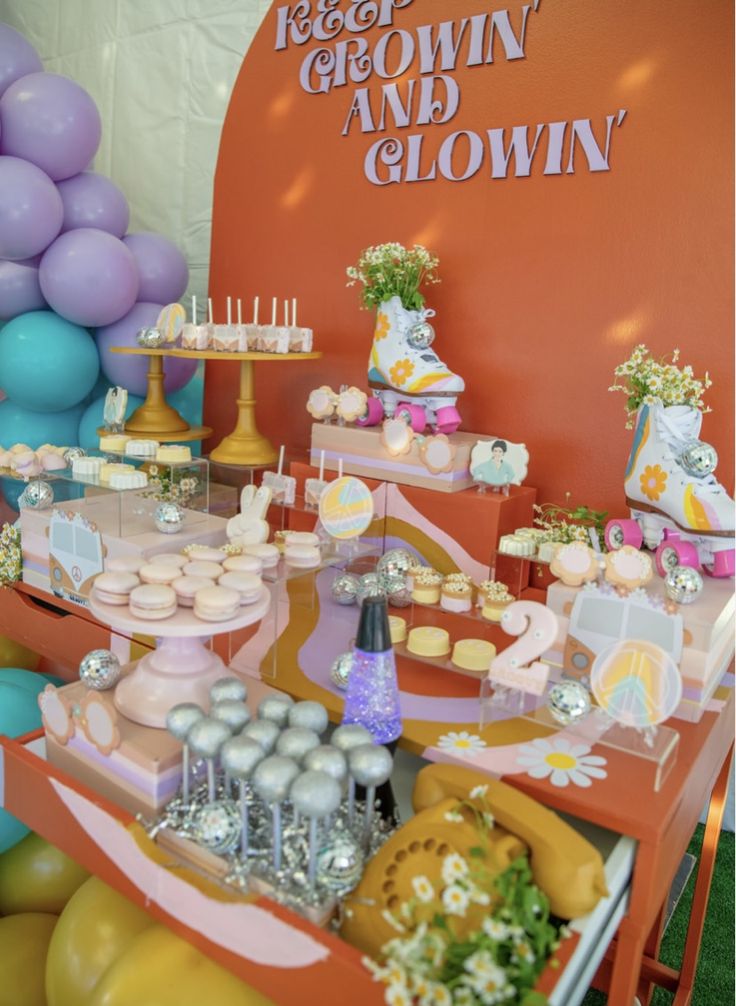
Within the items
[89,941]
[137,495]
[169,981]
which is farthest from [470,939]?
[137,495]

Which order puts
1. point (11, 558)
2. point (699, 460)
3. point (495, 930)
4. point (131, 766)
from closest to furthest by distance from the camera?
point (495, 930), point (131, 766), point (699, 460), point (11, 558)

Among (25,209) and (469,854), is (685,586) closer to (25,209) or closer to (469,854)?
(469,854)

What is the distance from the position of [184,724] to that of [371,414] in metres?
1.15

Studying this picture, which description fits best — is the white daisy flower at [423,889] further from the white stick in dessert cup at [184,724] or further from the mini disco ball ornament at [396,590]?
the mini disco ball ornament at [396,590]

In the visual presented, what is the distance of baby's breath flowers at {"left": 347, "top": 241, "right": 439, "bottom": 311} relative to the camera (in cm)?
208

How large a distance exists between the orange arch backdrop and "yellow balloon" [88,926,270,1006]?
1404mm

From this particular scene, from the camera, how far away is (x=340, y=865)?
999mm

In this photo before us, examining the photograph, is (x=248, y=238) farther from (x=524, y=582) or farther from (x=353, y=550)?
(x=524, y=582)

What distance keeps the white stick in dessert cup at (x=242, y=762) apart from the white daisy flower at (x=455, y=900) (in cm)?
29

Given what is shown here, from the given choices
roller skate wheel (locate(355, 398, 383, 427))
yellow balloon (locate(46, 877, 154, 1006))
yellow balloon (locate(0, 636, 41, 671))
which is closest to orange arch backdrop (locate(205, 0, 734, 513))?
roller skate wheel (locate(355, 398, 383, 427))

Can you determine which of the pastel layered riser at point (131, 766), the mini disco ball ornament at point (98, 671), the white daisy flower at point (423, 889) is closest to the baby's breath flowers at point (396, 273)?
the mini disco ball ornament at point (98, 671)

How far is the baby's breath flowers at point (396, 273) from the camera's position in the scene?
208 cm

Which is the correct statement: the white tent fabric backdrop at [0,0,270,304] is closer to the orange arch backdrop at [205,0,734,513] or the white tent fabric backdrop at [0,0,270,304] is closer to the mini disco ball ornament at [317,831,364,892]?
the orange arch backdrop at [205,0,734,513]

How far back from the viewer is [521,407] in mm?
2158
